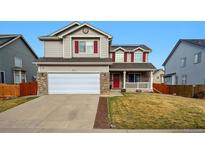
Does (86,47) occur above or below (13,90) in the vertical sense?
above

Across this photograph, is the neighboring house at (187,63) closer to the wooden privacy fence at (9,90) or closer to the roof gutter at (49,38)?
the roof gutter at (49,38)

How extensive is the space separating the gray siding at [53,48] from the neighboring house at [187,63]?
16582 millimetres

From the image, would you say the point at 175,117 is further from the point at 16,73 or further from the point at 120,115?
the point at 16,73

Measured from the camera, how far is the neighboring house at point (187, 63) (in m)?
17.8

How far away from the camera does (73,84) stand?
13.4 metres

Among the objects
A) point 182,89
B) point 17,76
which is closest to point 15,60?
point 17,76

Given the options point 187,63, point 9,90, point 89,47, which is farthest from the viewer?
point 187,63

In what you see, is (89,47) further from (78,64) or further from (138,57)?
(138,57)

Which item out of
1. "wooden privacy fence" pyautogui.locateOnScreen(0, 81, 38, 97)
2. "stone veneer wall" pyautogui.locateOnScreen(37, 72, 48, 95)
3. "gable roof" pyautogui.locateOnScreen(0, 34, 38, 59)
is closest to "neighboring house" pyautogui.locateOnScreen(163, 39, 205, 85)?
"stone veneer wall" pyautogui.locateOnScreen(37, 72, 48, 95)

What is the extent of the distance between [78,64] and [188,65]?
15817 mm

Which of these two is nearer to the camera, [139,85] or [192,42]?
[139,85]

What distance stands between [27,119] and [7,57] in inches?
619

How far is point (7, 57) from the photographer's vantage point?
1873cm

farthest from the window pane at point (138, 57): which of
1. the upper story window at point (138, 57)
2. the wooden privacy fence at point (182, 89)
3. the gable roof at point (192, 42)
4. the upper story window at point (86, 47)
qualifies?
the gable roof at point (192, 42)
